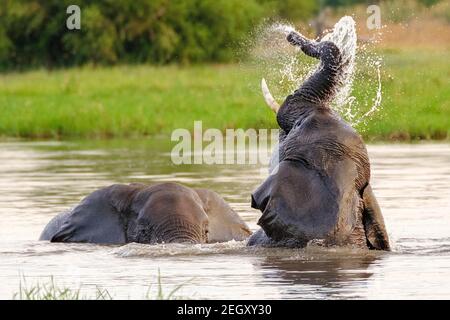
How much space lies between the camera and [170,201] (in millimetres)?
10148

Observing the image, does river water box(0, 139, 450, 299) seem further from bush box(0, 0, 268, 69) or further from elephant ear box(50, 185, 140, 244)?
bush box(0, 0, 268, 69)

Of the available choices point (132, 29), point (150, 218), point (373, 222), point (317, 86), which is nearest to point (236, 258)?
point (150, 218)

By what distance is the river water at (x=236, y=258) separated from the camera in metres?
8.25

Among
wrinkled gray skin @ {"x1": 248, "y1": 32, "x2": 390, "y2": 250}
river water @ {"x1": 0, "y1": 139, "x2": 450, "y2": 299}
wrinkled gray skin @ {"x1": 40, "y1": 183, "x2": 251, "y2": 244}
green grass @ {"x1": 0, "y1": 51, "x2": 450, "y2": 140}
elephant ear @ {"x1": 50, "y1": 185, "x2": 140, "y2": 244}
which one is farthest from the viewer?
green grass @ {"x1": 0, "y1": 51, "x2": 450, "y2": 140}

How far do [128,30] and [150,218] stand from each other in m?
30.0

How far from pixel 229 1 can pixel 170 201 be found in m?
30.0

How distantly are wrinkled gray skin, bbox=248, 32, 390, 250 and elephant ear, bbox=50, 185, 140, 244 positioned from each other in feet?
5.64

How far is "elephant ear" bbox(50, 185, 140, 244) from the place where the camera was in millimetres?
10430

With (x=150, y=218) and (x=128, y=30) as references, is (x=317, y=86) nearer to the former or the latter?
(x=150, y=218)

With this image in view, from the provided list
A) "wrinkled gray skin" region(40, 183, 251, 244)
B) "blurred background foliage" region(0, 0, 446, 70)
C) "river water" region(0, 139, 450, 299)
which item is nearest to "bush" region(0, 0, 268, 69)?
"blurred background foliage" region(0, 0, 446, 70)

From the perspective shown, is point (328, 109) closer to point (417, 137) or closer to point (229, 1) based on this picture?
point (417, 137)

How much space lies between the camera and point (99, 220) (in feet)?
34.7

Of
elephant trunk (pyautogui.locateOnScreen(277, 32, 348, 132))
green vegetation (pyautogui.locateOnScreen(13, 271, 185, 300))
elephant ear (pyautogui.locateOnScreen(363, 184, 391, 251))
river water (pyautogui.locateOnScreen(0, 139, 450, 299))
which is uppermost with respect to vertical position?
elephant trunk (pyautogui.locateOnScreen(277, 32, 348, 132))
